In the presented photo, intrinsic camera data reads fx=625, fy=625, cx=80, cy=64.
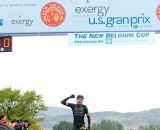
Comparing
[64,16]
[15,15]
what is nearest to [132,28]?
[64,16]

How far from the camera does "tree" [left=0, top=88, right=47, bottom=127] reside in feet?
278

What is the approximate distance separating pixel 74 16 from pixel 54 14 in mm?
1031

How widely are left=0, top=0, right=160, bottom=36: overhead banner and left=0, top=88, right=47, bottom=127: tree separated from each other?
55300mm

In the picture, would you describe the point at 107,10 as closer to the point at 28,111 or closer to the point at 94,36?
the point at 94,36

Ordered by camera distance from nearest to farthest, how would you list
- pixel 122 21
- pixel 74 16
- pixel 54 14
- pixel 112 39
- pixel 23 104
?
pixel 112 39, pixel 122 21, pixel 74 16, pixel 54 14, pixel 23 104

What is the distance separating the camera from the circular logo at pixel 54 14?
93.4 feet

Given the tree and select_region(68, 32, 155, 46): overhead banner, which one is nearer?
select_region(68, 32, 155, 46): overhead banner

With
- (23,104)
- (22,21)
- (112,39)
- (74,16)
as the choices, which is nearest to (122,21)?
(112,39)

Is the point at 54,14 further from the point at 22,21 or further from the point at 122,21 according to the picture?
the point at 122,21

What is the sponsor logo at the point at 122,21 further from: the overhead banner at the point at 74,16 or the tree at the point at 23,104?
the tree at the point at 23,104

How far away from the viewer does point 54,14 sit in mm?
28766

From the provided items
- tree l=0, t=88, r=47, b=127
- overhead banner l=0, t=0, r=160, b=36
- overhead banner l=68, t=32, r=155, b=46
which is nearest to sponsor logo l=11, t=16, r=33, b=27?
overhead banner l=0, t=0, r=160, b=36

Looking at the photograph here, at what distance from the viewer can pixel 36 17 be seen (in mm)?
28438

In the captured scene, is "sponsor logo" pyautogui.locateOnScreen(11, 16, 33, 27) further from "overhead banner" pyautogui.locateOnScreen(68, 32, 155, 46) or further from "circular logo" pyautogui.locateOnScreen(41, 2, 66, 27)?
"overhead banner" pyautogui.locateOnScreen(68, 32, 155, 46)
